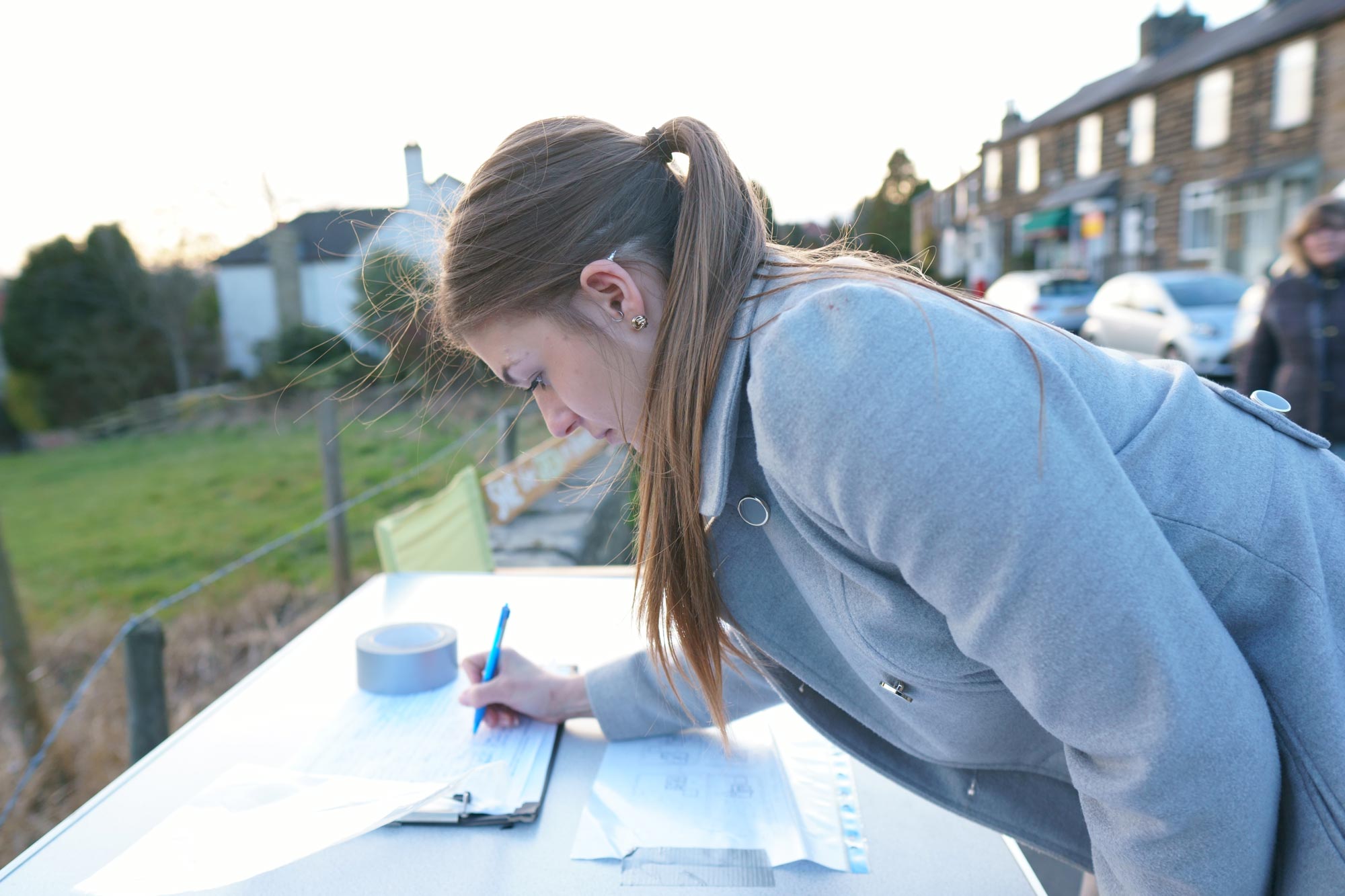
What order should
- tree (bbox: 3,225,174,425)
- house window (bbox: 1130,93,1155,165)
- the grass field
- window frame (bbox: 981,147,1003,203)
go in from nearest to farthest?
the grass field, tree (bbox: 3,225,174,425), house window (bbox: 1130,93,1155,165), window frame (bbox: 981,147,1003,203)

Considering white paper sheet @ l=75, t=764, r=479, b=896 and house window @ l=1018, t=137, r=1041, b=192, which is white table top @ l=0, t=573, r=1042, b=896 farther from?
house window @ l=1018, t=137, r=1041, b=192

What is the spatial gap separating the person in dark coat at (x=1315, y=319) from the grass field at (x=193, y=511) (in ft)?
9.61

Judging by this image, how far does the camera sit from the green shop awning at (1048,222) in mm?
21594

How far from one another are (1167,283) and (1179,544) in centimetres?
969

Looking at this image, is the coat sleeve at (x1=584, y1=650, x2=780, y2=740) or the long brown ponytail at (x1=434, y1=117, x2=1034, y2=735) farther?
the coat sleeve at (x1=584, y1=650, x2=780, y2=740)

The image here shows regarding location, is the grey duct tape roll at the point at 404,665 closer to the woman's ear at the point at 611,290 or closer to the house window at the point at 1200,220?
the woman's ear at the point at 611,290

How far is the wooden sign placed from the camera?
2.63 m

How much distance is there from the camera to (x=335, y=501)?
149 inches

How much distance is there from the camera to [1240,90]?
15.3m

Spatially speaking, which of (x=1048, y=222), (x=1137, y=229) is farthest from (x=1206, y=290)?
(x=1048, y=222)

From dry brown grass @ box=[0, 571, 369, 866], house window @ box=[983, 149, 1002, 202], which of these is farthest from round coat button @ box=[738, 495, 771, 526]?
house window @ box=[983, 149, 1002, 202]

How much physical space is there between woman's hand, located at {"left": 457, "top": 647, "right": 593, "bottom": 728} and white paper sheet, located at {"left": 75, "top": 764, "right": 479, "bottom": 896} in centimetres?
17

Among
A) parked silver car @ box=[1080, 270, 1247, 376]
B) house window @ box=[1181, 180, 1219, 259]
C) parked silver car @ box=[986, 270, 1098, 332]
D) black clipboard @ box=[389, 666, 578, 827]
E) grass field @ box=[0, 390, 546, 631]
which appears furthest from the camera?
house window @ box=[1181, 180, 1219, 259]

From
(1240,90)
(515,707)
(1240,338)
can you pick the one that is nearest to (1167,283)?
(1240,338)
